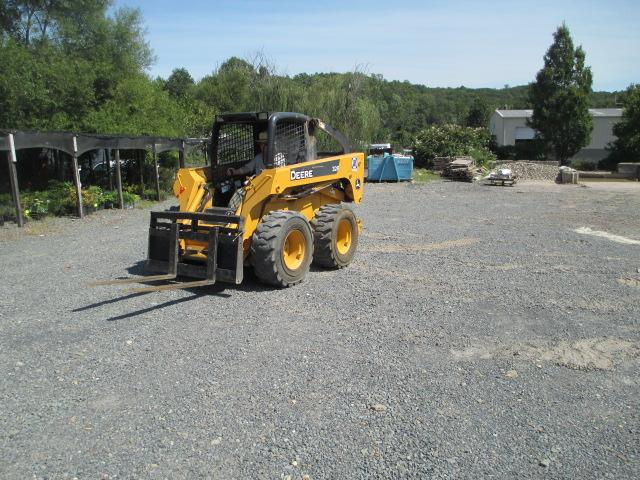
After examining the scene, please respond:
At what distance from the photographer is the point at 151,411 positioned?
418 centimetres

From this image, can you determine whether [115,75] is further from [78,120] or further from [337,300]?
[337,300]

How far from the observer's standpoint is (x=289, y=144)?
27.0 ft

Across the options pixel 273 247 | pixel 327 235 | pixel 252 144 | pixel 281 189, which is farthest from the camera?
pixel 252 144

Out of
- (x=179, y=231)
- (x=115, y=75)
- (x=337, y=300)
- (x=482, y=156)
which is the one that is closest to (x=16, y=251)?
(x=179, y=231)

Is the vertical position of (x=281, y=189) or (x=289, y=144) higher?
(x=289, y=144)

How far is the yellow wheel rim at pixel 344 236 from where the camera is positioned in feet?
28.9

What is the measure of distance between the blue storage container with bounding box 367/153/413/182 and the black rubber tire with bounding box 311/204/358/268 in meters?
16.7

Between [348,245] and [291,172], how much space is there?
1902 mm

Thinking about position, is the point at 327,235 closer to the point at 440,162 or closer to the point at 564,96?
the point at 440,162

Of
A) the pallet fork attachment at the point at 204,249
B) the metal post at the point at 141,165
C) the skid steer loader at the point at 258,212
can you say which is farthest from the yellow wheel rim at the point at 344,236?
the metal post at the point at 141,165

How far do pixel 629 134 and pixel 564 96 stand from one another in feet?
15.2

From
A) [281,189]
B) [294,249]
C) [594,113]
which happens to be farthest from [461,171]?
[594,113]

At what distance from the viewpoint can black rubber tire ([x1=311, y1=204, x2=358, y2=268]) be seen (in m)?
8.23

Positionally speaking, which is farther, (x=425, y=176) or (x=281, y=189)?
(x=425, y=176)
